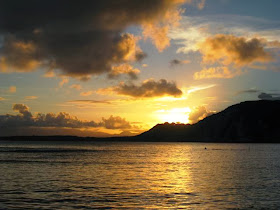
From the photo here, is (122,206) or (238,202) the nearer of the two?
(122,206)

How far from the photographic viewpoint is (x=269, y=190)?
43.6 m

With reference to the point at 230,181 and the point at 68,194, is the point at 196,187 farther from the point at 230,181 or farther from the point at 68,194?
the point at 68,194

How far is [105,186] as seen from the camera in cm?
4562

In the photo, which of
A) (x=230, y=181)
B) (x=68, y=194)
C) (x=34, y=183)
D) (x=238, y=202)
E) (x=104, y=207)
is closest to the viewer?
(x=104, y=207)

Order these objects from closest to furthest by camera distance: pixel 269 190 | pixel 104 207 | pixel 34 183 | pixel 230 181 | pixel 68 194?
1. pixel 104 207
2. pixel 68 194
3. pixel 269 190
4. pixel 34 183
5. pixel 230 181

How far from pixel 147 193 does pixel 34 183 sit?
17619 mm

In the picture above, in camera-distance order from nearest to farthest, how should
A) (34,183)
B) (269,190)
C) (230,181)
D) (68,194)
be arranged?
(68,194) → (269,190) → (34,183) → (230,181)

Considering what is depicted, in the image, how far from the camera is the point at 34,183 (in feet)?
156

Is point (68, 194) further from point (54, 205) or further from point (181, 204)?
point (181, 204)

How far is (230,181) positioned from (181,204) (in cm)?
2112

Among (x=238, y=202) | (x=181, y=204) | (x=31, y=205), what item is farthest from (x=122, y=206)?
(x=238, y=202)

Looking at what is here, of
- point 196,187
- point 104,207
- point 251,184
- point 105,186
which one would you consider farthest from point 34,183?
point 251,184

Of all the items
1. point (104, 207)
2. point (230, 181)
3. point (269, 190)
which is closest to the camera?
point (104, 207)

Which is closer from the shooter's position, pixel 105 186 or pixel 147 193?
pixel 147 193
